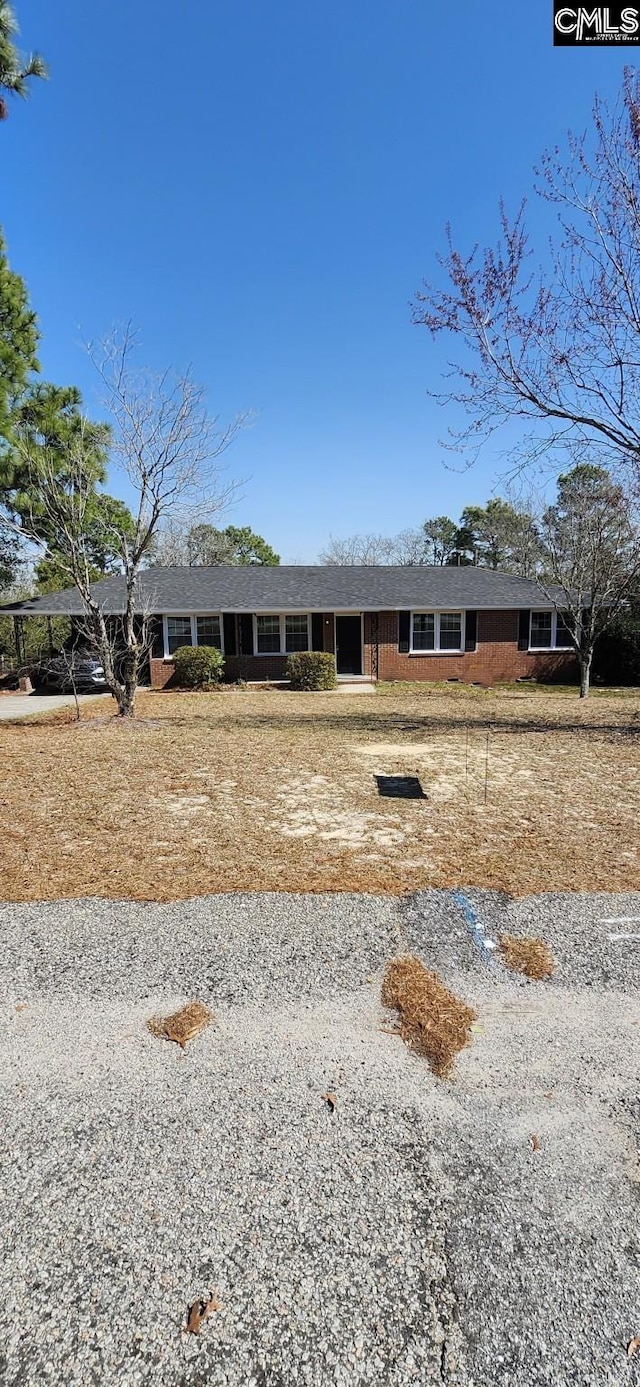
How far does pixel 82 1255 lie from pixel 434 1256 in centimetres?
97

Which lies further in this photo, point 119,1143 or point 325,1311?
point 119,1143

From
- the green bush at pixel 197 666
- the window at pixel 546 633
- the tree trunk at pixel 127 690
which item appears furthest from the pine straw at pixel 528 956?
the window at pixel 546 633

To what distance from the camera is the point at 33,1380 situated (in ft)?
4.94

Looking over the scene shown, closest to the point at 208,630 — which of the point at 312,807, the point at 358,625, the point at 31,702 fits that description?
the point at 358,625

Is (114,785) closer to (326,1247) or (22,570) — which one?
(326,1247)

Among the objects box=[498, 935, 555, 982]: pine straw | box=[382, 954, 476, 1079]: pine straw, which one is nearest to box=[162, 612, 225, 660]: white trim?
box=[498, 935, 555, 982]: pine straw

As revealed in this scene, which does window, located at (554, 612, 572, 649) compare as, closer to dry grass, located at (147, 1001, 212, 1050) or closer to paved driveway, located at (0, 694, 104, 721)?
paved driveway, located at (0, 694, 104, 721)

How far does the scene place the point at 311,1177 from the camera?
2.04 m

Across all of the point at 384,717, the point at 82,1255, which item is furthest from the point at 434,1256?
the point at 384,717

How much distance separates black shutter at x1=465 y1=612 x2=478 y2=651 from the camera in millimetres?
21031

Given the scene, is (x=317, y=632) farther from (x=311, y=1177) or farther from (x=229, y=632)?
(x=311, y=1177)

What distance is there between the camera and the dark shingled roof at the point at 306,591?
19609 millimetres

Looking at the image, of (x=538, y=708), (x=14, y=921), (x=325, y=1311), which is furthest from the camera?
(x=538, y=708)

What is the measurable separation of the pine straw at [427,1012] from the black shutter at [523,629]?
19.3 meters
